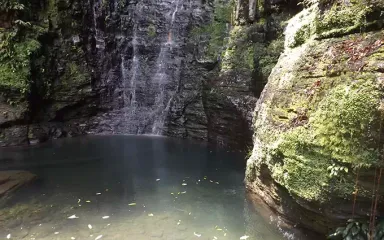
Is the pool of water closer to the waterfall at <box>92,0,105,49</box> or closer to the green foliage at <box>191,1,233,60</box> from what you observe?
the green foliage at <box>191,1,233,60</box>

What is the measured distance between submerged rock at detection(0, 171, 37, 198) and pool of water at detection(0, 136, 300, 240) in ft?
0.81

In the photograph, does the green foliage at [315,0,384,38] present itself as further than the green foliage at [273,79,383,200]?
Yes

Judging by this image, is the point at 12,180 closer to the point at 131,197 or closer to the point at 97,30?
the point at 131,197

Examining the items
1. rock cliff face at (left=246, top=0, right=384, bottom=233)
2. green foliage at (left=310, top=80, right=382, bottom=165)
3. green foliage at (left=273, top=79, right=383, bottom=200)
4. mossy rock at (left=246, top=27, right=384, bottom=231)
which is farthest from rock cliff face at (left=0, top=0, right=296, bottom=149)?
green foliage at (left=310, top=80, right=382, bottom=165)

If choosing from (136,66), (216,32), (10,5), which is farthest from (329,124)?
(10,5)

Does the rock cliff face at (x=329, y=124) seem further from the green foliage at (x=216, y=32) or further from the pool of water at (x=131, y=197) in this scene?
the green foliage at (x=216, y=32)

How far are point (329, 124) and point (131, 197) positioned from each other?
4.53 meters

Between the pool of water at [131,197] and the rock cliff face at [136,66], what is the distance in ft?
7.00

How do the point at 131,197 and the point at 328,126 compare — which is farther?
the point at 131,197

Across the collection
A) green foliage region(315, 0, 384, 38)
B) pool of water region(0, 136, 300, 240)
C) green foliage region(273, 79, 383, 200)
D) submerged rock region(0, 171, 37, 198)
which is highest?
green foliage region(315, 0, 384, 38)

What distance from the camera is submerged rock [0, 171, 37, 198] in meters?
7.29

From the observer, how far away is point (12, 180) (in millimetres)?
7867

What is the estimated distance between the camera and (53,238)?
5184 mm

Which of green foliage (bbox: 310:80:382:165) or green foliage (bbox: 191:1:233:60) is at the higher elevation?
green foliage (bbox: 191:1:233:60)
